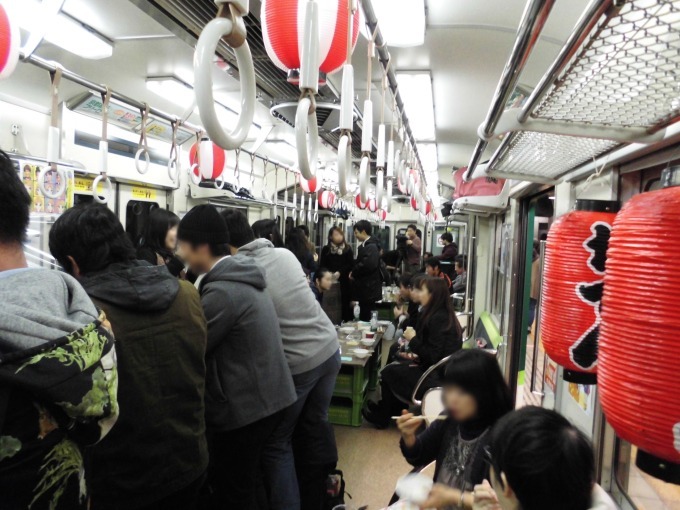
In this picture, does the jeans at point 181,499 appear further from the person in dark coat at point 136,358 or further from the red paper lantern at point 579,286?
the red paper lantern at point 579,286

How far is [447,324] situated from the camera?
13.6 feet

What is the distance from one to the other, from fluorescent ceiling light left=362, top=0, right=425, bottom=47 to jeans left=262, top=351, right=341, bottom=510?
1986 millimetres

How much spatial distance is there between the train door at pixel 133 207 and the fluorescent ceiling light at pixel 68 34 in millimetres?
1890

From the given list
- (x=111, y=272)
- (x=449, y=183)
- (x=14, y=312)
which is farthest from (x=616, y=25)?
(x=449, y=183)

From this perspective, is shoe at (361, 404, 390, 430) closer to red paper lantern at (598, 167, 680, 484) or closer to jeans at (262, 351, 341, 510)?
jeans at (262, 351, 341, 510)

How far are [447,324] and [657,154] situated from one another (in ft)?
9.31

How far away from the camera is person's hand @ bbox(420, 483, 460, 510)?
1.70 meters

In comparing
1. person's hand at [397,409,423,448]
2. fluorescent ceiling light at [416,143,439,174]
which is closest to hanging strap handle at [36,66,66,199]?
person's hand at [397,409,423,448]

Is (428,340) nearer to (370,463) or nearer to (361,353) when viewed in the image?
(361,353)

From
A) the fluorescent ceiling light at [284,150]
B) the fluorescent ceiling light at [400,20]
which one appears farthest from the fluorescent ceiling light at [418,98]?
the fluorescent ceiling light at [284,150]

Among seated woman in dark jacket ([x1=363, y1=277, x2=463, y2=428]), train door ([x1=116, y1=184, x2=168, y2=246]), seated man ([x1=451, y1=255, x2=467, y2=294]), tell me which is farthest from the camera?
seated man ([x1=451, y1=255, x2=467, y2=294])

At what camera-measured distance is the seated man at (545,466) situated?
1188 mm

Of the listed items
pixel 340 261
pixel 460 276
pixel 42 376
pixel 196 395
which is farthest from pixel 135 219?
pixel 460 276

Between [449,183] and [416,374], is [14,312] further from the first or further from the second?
[449,183]
